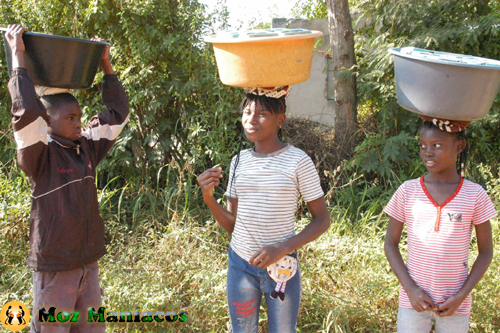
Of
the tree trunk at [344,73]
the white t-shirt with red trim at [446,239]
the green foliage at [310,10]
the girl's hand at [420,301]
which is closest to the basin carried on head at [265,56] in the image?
the white t-shirt with red trim at [446,239]

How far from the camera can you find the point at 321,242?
366 cm

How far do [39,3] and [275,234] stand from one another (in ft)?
13.2

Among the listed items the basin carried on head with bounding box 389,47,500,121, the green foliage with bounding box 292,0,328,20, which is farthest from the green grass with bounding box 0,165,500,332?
the green foliage with bounding box 292,0,328,20

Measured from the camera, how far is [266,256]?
204 cm

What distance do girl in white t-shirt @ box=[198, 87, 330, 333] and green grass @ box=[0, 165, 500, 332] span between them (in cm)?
81

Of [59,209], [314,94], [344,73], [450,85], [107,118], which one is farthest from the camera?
[314,94]

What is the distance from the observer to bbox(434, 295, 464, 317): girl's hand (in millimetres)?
2020

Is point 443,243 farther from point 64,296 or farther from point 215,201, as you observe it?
point 64,296

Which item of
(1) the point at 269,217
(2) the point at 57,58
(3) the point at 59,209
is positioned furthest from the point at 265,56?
(3) the point at 59,209

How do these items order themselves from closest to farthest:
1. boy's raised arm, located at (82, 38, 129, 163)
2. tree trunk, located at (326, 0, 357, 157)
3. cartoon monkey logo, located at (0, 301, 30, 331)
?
1. boy's raised arm, located at (82, 38, 129, 163)
2. cartoon monkey logo, located at (0, 301, 30, 331)
3. tree trunk, located at (326, 0, 357, 157)

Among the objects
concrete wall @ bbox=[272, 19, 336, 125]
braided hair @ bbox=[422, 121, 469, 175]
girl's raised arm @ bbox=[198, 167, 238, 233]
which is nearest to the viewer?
braided hair @ bbox=[422, 121, 469, 175]

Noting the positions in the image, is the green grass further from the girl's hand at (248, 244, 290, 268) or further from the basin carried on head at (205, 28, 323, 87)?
the basin carried on head at (205, 28, 323, 87)

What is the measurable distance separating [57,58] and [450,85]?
1.82 meters

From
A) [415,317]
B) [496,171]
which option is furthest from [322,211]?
[496,171]
